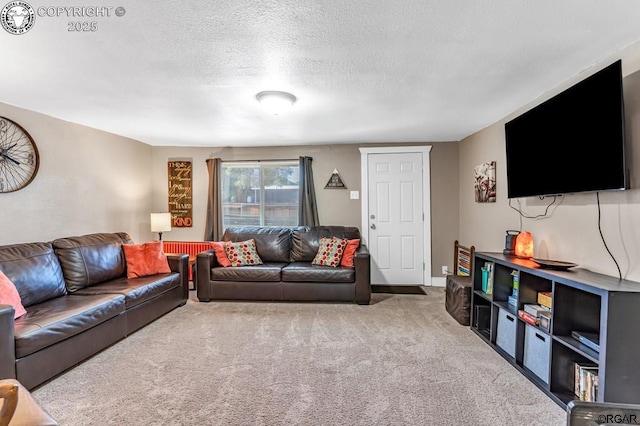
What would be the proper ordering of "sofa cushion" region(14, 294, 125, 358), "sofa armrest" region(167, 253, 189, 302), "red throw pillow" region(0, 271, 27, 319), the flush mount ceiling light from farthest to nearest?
"sofa armrest" region(167, 253, 189, 302) < the flush mount ceiling light < "red throw pillow" region(0, 271, 27, 319) < "sofa cushion" region(14, 294, 125, 358)

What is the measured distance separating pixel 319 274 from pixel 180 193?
109 inches

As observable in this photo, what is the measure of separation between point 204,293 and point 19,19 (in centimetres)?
309

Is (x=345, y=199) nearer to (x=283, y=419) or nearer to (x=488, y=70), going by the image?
(x=488, y=70)

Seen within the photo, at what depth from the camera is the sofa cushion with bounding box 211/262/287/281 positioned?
12.5 ft

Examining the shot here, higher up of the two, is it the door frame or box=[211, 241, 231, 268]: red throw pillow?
the door frame

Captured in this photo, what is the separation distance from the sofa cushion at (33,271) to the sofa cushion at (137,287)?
228 mm

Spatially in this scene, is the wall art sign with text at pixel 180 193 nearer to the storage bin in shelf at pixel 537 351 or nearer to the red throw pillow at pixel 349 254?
the red throw pillow at pixel 349 254

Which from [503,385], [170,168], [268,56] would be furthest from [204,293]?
[503,385]

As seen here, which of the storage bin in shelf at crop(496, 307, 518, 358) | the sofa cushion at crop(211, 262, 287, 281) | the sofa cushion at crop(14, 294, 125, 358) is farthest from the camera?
the sofa cushion at crop(211, 262, 287, 281)

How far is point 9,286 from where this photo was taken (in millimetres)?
2189

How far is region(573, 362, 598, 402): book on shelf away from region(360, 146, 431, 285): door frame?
271 cm

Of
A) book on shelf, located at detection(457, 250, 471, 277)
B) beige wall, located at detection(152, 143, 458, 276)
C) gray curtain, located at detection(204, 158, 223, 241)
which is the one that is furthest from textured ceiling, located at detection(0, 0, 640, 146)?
book on shelf, located at detection(457, 250, 471, 277)

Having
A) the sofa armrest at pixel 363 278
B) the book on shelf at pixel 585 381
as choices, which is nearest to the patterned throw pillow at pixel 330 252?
the sofa armrest at pixel 363 278

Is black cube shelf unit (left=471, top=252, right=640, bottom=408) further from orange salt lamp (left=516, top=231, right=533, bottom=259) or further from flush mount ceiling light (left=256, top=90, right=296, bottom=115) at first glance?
flush mount ceiling light (left=256, top=90, right=296, bottom=115)
